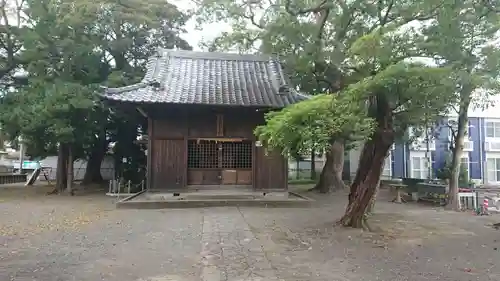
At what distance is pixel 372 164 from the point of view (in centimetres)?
943

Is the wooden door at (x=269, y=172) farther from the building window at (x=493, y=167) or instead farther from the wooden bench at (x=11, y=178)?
the wooden bench at (x=11, y=178)

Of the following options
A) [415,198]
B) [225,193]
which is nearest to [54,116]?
[225,193]

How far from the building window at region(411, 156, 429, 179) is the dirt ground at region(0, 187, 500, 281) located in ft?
60.1

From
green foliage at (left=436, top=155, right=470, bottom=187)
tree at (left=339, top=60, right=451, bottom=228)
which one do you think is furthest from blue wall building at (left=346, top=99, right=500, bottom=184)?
tree at (left=339, top=60, right=451, bottom=228)

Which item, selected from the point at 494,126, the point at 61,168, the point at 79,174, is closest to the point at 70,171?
the point at 61,168

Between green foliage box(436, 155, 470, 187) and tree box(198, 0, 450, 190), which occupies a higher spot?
tree box(198, 0, 450, 190)

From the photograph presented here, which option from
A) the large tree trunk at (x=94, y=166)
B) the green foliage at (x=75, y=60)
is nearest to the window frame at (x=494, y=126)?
the green foliage at (x=75, y=60)

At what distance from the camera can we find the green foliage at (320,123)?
23.9 ft

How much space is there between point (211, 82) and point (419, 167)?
20.4 metres

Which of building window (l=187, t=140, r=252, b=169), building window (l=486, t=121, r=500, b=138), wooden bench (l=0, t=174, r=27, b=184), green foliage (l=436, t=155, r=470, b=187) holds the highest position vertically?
building window (l=486, t=121, r=500, b=138)

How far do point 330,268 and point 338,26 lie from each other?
11269 millimetres

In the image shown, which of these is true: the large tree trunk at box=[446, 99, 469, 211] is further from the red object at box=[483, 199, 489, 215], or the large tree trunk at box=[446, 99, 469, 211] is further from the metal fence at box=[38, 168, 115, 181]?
the metal fence at box=[38, 168, 115, 181]

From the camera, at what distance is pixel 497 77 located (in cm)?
1058

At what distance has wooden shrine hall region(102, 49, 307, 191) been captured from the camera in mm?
14742
